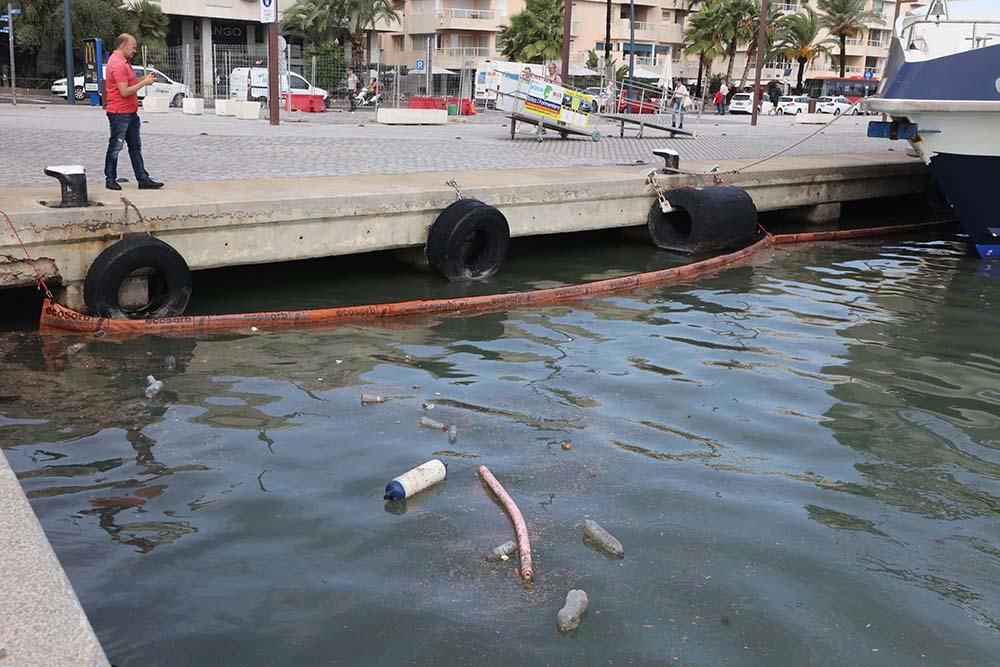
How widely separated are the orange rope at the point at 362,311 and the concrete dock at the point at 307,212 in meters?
0.31

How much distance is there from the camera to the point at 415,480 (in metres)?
5.27

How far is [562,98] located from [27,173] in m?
11.3

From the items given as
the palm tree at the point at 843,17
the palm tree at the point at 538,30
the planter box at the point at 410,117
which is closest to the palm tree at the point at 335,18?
the palm tree at the point at 538,30

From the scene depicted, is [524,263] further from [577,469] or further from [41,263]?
[577,469]

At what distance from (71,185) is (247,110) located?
1811 cm

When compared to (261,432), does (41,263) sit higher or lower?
higher

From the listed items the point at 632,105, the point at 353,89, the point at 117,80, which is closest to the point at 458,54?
the point at 353,89

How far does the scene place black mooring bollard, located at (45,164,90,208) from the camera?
8.16 m

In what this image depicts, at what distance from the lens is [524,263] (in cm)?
1218

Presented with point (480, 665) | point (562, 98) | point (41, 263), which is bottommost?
point (480, 665)

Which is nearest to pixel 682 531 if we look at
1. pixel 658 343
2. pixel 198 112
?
pixel 658 343

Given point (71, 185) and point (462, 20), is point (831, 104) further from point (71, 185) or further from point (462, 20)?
point (71, 185)

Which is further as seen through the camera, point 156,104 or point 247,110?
point 156,104

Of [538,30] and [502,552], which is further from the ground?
[538,30]
